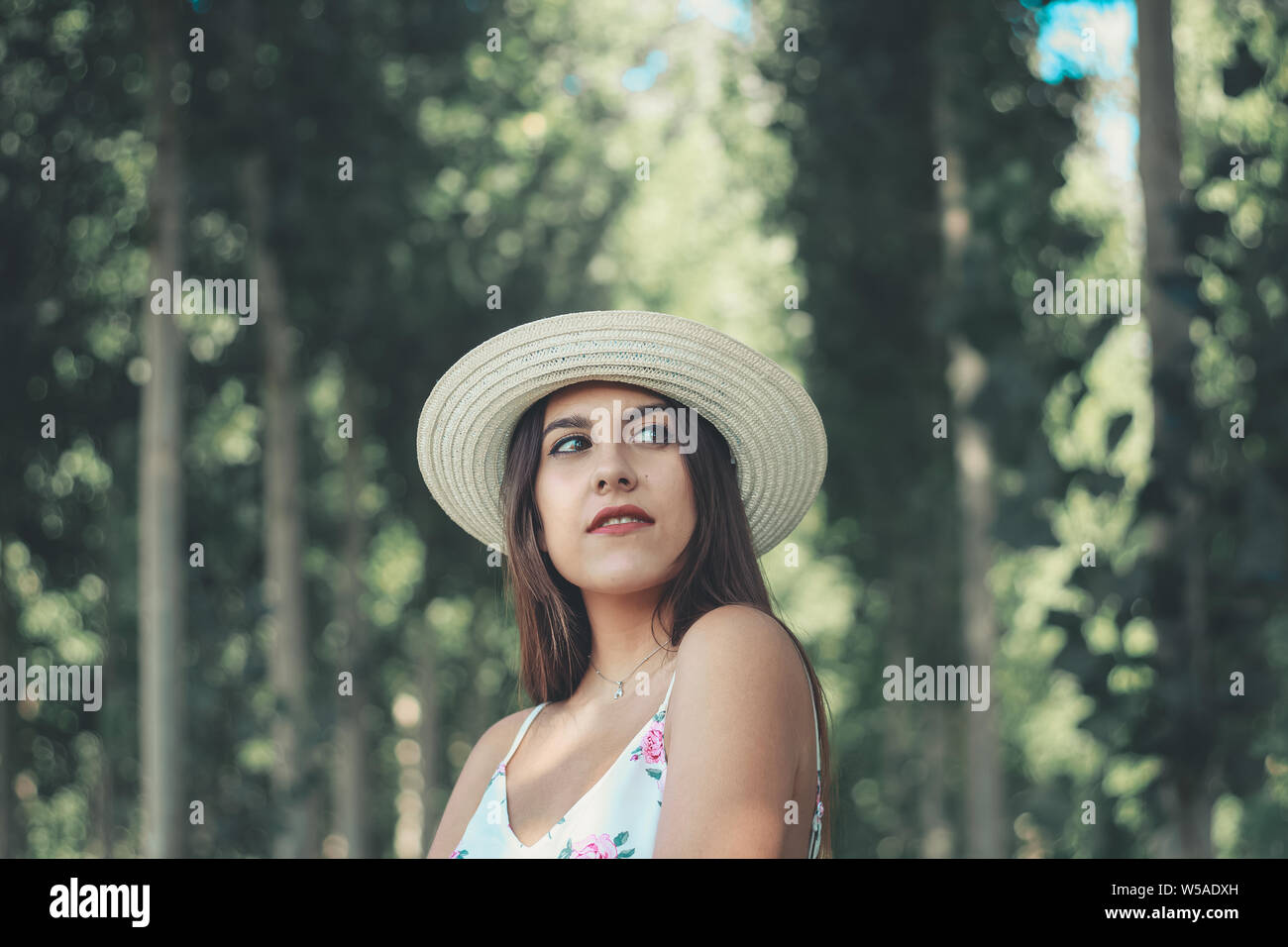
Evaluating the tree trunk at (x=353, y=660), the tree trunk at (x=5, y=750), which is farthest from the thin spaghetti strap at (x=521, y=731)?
the tree trunk at (x=353, y=660)

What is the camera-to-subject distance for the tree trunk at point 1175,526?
5426 millimetres

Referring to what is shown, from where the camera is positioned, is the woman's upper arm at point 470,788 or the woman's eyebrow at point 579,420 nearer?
the woman's eyebrow at point 579,420

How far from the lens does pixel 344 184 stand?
41.8 feet

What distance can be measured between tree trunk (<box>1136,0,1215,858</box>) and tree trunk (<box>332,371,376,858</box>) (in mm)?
11276

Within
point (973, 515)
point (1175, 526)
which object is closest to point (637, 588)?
point (1175, 526)

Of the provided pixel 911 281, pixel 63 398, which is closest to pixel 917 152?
pixel 911 281

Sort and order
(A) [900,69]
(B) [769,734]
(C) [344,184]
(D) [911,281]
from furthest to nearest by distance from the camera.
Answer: (D) [911,281] < (C) [344,184] < (A) [900,69] < (B) [769,734]

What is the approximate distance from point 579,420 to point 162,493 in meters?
7.50

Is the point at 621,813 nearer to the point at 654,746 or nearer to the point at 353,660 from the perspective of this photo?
the point at 654,746

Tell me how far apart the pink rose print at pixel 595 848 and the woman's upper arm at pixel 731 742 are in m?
0.10

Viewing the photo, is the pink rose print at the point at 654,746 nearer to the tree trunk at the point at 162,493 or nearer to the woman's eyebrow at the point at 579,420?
the woman's eyebrow at the point at 579,420

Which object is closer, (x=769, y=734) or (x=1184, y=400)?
(x=769, y=734)

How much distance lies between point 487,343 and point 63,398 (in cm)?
1006
